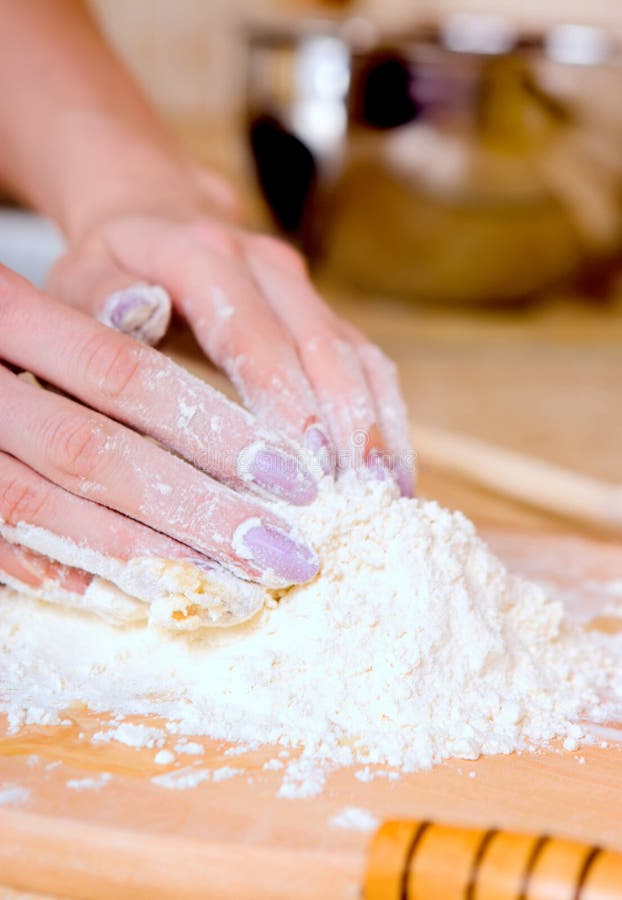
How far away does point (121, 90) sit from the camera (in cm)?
104

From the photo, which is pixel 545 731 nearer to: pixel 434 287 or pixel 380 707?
pixel 380 707

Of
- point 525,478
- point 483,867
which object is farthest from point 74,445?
point 525,478

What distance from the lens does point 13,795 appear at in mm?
576

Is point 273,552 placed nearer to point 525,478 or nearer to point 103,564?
point 103,564

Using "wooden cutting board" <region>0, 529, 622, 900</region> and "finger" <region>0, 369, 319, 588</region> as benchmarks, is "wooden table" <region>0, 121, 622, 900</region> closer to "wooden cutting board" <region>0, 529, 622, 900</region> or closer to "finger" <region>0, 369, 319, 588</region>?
"wooden cutting board" <region>0, 529, 622, 900</region>

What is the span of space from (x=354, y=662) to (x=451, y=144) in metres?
0.92

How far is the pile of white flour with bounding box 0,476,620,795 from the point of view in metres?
0.65

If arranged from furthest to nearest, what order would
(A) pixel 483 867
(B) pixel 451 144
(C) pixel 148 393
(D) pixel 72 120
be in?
(B) pixel 451 144, (D) pixel 72 120, (C) pixel 148 393, (A) pixel 483 867

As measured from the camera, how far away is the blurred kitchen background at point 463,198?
4.58 ft

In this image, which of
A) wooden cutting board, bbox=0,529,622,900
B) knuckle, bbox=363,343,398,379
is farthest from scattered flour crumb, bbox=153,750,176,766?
knuckle, bbox=363,343,398,379

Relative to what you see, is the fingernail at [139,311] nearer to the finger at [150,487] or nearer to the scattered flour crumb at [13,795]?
the finger at [150,487]

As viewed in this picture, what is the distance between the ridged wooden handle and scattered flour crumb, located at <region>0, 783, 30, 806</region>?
18cm

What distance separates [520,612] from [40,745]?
320mm

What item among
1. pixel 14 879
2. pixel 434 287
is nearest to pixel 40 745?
pixel 14 879
